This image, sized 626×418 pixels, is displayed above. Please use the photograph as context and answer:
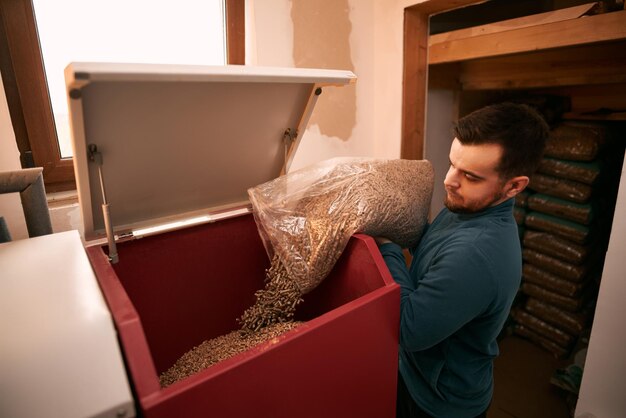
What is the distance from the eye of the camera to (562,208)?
2.23m

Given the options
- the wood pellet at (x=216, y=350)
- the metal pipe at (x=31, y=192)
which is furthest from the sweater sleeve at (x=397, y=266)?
the metal pipe at (x=31, y=192)

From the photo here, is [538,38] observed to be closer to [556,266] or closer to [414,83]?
[414,83]

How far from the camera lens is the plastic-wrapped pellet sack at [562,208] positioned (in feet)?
7.02

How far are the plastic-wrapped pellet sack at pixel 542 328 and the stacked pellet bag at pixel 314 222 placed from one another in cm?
187

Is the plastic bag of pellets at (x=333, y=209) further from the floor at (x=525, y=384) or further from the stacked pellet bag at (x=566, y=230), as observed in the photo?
the stacked pellet bag at (x=566, y=230)

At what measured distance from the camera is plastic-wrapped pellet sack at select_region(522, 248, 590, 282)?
221cm

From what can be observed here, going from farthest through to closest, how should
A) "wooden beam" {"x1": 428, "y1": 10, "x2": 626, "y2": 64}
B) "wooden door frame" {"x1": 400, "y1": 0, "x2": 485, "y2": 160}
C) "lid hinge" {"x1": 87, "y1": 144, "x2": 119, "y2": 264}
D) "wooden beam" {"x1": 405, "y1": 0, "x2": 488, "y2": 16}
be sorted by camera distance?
1. "wooden door frame" {"x1": 400, "y1": 0, "x2": 485, "y2": 160}
2. "wooden beam" {"x1": 405, "y1": 0, "x2": 488, "y2": 16}
3. "wooden beam" {"x1": 428, "y1": 10, "x2": 626, "y2": 64}
4. "lid hinge" {"x1": 87, "y1": 144, "x2": 119, "y2": 264}

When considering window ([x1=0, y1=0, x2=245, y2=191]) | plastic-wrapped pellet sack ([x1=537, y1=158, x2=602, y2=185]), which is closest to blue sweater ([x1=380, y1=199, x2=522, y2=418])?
window ([x1=0, y1=0, x2=245, y2=191])

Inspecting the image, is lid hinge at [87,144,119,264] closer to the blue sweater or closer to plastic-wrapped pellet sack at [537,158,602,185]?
the blue sweater

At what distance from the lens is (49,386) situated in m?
0.44

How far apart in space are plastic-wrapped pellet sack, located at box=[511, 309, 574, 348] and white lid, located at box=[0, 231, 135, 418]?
2.60 meters

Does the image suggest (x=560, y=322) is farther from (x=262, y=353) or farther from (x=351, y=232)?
(x=262, y=353)

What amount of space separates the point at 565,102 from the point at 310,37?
176 centimetres

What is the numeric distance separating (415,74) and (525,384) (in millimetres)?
1822
